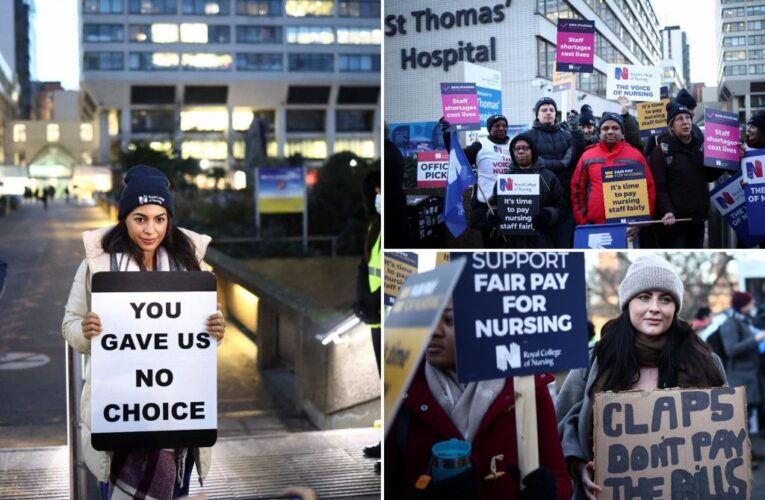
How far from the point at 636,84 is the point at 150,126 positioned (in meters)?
52.0

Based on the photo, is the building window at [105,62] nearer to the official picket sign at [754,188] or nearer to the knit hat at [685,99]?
the knit hat at [685,99]

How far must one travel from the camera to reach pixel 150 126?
180 feet

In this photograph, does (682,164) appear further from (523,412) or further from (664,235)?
(523,412)

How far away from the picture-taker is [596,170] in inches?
182

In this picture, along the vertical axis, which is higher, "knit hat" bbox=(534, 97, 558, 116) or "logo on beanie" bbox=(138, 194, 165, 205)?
"knit hat" bbox=(534, 97, 558, 116)

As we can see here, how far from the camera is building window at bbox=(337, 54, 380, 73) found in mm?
61719

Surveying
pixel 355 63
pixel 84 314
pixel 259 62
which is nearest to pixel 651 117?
pixel 84 314

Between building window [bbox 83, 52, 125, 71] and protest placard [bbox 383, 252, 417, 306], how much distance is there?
48486 mm

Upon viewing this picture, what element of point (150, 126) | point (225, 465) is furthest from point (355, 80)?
point (225, 465)

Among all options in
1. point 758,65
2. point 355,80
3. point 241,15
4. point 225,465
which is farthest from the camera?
point 355,80

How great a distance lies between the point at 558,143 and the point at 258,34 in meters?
56.0

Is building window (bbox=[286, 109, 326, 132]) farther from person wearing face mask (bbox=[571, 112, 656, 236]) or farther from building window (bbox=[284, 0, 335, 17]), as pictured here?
person wearing face mask (bbox=[571, 112, 656, 236])

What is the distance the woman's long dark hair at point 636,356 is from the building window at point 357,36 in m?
56.6

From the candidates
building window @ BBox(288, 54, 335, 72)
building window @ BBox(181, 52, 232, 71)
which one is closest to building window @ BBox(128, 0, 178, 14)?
building window @ BBox(181, 52, 232, 71)
